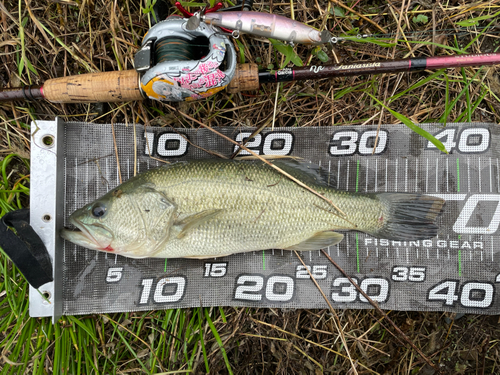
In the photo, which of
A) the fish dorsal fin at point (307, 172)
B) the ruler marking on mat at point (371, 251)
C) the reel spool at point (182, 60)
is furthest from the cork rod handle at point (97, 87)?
the fish dorsal fin at point (307, 172)

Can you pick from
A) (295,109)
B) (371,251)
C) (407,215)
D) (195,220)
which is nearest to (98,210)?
(195,220)

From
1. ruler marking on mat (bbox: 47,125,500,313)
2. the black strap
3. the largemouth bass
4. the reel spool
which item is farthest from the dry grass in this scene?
the largemouth bass

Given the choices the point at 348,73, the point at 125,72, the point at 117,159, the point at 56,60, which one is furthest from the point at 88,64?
the point at 348,73

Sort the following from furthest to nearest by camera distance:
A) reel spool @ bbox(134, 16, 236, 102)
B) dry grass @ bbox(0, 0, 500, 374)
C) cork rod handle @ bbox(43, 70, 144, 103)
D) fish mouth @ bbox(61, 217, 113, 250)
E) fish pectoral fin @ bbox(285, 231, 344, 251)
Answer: dry grass @ bbox(0, 0, 500, 374), fish pectoral fin @ bbox(285, 231, 344, 251), cork rod handle @ bbox(43, 70, 144, 103), fish mouth @ bbox(61, 217, 113, 250), reel spool @ bbox(134, 16, 236, 102)

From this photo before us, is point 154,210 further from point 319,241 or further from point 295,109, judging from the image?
point 295,109

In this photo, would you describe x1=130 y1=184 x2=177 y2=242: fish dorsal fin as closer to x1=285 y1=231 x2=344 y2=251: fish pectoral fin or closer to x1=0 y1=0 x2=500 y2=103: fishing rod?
x1=0 y1=0 x2=500 y2=103: fishing rod

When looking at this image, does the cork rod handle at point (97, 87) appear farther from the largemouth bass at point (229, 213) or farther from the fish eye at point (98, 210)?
the fish eye at point (98, 210)
